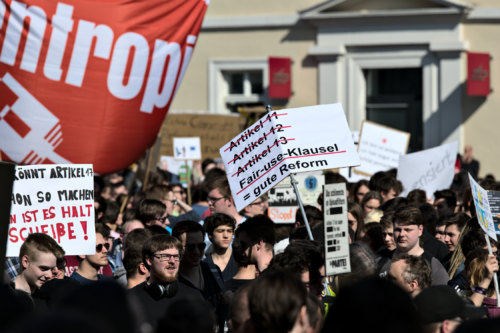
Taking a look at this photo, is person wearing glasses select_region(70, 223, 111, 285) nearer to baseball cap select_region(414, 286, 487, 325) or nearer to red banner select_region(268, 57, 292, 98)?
baseball cap select_region(414, 286, 487, 325)

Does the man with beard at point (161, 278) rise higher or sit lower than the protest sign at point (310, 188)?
lower

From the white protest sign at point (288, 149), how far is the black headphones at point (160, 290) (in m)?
1.22

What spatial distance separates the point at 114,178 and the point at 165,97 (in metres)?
4.21

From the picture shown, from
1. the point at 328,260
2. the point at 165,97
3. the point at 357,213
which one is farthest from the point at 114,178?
the point at 328,260

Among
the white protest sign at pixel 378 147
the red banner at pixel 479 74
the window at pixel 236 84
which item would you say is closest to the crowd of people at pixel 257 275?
the white protest sign at pixel 378 147

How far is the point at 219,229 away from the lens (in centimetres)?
762

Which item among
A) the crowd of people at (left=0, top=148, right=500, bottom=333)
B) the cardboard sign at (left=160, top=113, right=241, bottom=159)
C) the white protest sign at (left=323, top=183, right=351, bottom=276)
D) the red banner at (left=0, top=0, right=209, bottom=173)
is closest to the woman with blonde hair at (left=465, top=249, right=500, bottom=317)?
the crowd of people at (left=0, top=148, right=500, bottom=333)

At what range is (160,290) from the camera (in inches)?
244

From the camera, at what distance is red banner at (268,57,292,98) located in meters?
24.2

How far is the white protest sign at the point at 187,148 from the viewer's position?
1716 cm

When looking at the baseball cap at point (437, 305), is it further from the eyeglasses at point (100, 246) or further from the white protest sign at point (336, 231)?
the eyeglasses at point (100, 246)

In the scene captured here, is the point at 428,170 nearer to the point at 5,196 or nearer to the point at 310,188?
the point at 310,188

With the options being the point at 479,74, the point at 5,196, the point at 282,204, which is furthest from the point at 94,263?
the point at 479,74

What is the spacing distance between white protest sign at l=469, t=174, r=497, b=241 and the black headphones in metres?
2.17
